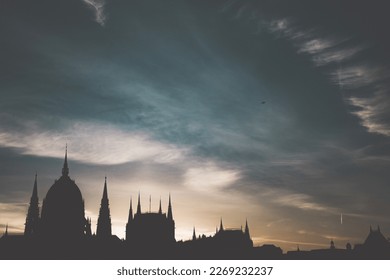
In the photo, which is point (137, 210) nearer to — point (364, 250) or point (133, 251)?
point (133, 251)

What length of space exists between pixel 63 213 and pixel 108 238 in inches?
628

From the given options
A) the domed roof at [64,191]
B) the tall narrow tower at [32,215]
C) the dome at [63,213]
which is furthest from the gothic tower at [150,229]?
the tall narrow tower at [32,215]

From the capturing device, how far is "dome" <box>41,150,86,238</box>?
5138 inches

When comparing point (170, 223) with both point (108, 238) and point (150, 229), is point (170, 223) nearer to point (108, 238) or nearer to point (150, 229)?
point (150, 229)

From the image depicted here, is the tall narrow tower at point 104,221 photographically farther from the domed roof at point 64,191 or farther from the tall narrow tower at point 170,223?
the tall narrow tower at point 170,223

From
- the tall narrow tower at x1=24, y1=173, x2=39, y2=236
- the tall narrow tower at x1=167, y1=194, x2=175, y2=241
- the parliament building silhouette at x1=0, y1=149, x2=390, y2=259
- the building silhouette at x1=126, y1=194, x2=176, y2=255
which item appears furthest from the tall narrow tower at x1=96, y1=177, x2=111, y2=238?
the tall narrow tower at x1=24, y1=173, x2=39, y2=236

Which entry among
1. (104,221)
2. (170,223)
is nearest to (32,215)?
(104,221)

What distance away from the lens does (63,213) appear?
132750 millimetres

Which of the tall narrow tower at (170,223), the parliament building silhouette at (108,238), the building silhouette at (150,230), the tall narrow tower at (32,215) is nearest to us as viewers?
the parliament building silhouette at (108,238)

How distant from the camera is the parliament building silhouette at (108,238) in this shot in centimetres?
11825

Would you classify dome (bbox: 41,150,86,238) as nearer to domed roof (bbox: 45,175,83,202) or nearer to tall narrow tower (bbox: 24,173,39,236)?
domed roof (bbox: 45,175,83,202)

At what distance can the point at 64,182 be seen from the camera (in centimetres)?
14062

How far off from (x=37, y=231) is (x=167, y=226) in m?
40.2
